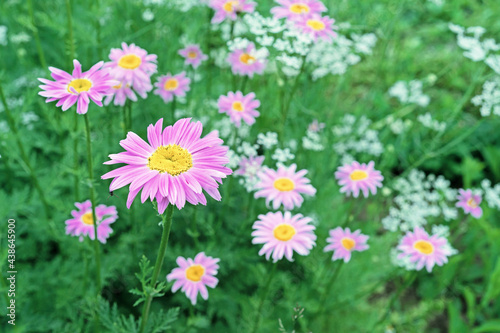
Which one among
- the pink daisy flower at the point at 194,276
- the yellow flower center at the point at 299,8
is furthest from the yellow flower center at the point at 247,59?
the pink daisy flower at the point at 194,276

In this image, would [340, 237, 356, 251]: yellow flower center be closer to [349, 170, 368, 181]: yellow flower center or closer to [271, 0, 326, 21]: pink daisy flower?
[349, 170, 368, 181]: yellow flower center

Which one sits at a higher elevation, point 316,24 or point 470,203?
point 316,24

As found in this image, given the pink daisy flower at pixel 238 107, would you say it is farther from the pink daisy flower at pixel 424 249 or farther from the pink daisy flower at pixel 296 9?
the pink daisy flower at pixel 424 249

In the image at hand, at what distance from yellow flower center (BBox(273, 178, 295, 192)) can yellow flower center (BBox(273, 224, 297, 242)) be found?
0.58ft

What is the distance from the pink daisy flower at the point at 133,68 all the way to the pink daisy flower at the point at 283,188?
23.0 inches

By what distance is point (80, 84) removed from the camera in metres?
1.41

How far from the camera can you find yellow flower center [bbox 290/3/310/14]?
218 centimetres

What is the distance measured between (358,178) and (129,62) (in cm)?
106

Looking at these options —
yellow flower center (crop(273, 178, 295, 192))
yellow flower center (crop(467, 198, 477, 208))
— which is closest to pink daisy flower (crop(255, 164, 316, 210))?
yellow flower center (crop(273, 178, 295, 192))

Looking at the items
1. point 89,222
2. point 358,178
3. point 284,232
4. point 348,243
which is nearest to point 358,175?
point 358,178

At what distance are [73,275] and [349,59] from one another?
6.53ft

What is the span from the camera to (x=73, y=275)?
223 centimetres

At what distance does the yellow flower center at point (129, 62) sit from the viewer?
178 cm

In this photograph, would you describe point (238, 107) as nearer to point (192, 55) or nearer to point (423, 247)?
point (192, 55)
